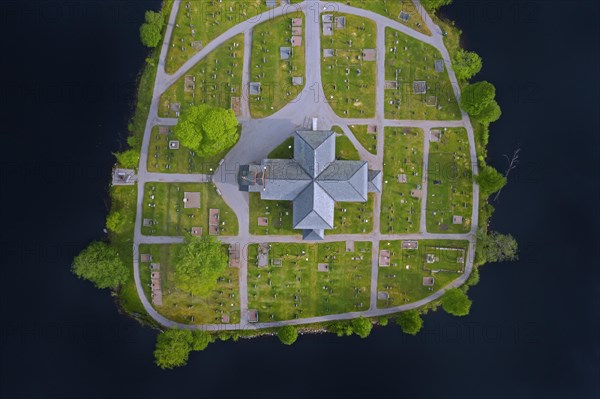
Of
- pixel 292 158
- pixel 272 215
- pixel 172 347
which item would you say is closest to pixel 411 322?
pixel 272 215

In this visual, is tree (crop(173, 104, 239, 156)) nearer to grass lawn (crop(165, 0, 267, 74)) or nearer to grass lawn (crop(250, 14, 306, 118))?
grass lawn (crop(250, 14, 306, 118))

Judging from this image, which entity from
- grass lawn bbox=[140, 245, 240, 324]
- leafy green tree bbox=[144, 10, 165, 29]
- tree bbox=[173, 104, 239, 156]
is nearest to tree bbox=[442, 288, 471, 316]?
grass lawn bbox=[140, 245, 240, 324]

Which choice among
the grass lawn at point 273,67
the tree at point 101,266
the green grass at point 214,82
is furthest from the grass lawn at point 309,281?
the green grass at point 214,82

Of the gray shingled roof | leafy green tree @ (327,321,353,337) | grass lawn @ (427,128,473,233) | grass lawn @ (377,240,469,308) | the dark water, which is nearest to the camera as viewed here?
the gray shingled roof

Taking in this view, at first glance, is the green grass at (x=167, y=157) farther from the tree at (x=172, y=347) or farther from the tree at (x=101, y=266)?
the tree at (x=172, y=347)

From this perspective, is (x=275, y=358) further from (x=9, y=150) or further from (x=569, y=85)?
(x=569, y=85)

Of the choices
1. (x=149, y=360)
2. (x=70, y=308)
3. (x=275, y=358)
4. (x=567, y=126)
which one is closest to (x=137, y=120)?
(x=70, y=308)

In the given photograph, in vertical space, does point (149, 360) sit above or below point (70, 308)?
below
